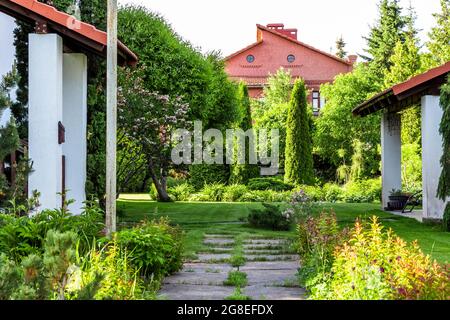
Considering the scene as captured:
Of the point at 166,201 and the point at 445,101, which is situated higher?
the point at 445,101

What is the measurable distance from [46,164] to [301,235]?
397 cm

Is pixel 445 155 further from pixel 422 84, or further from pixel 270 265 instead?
pixel 270 265

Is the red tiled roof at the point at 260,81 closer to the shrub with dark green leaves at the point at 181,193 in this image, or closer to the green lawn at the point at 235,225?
the shrub with dark green leaves at the point at 181,193

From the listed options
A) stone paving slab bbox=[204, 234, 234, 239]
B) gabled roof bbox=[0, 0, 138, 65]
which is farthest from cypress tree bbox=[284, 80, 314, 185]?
gabled roof bbox=[0, 0, 138, 65]

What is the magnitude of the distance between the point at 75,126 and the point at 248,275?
5157 millimetres

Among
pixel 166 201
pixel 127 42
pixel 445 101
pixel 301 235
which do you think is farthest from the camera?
pixel 166 201

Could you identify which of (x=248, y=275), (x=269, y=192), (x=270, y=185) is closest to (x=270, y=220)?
(x=248, y=275)

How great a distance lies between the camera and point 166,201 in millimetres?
26109

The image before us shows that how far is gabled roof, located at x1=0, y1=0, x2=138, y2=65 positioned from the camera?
32.1 feet

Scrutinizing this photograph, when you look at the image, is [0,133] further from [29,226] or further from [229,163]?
[229,163]

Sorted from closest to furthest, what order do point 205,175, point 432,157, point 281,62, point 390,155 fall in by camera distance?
point 432,157, point 390,155, point 205,175, point 281,62

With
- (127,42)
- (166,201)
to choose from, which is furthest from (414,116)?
Result: (127,42)

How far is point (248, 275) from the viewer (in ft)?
25.8

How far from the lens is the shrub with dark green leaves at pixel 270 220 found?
1409cm
